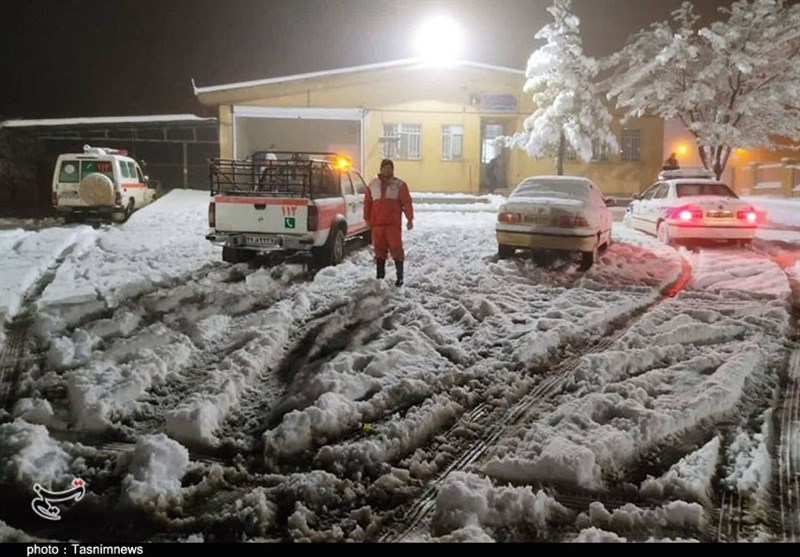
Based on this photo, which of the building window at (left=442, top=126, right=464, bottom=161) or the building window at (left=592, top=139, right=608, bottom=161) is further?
the building window at (left=442, top=126, right=464, bottom=161)

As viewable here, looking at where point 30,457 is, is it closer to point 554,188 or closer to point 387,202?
point 387,202

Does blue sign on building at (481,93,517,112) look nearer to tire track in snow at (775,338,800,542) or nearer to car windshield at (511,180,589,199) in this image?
car windshield at (511,180,589,199)

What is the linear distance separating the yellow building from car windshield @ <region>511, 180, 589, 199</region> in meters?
14.5

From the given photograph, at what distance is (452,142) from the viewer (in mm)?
26703

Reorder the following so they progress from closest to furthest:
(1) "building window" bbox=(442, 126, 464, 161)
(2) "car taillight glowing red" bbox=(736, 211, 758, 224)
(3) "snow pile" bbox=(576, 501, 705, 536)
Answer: (3) "snow pile" bbox=(576, 501, 705, 536) → (2) "car taillight glowing red" bbox=(736, 211, 758, 224) → (1) "building window" bbox=(442, 126, 464, 161)

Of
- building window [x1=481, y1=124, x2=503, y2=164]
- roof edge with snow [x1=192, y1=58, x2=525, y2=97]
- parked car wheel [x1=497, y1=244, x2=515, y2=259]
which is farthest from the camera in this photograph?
building window [x1=481, y1=124, x2=503, y2=164]

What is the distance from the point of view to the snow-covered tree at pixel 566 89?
2273 centimetres

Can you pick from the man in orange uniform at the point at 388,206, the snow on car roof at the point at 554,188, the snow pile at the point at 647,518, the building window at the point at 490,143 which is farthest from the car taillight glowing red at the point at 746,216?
the building window at the point at 490,143

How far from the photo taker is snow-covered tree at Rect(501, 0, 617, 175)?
22.7 meters

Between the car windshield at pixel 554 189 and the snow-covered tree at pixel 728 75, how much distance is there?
Answer: 10306mm

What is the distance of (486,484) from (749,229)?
11087 mm

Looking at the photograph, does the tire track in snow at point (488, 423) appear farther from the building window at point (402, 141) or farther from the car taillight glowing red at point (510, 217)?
the building window at point (402, 141)

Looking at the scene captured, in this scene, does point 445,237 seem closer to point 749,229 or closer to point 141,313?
point 749,229

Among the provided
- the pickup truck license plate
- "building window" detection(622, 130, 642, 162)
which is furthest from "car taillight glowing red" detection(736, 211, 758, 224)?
"building window" detection(622, 130, 642, 162)
